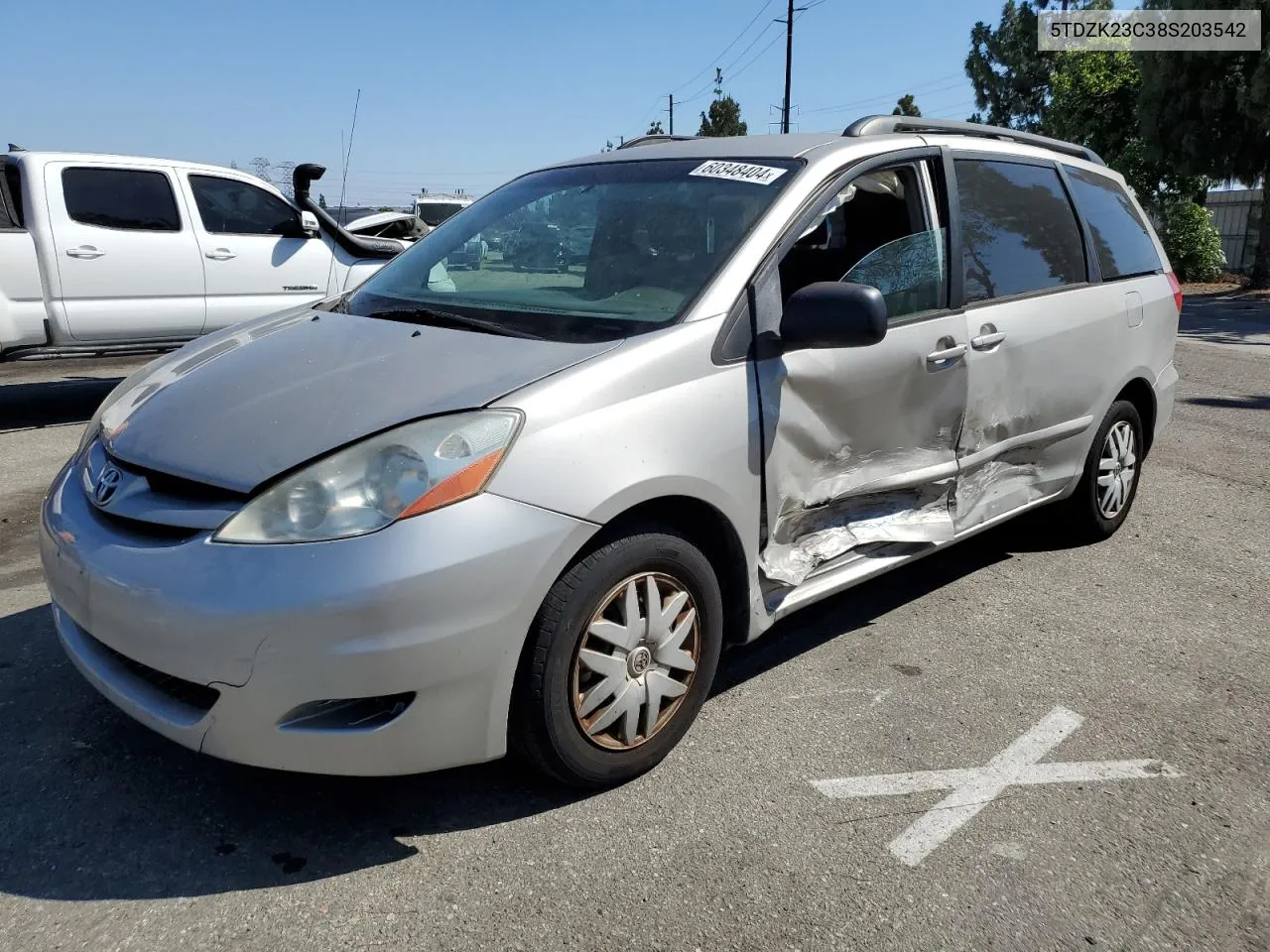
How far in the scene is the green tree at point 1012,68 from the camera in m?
45.5

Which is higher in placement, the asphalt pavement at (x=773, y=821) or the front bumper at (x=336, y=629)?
the front bumper at (x=336, y=629)

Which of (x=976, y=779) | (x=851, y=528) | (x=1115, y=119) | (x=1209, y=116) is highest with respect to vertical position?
(x=1115, y=119)

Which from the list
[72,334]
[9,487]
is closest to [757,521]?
[9,487]

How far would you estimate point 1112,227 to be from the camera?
483 cm

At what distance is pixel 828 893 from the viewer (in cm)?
241

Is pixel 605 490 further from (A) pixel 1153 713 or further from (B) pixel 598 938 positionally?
(A) pixel 1153 713

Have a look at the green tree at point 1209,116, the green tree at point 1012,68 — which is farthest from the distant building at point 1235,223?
the green tree at point 1012,68

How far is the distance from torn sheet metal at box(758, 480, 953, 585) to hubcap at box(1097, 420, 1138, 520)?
1.41 m

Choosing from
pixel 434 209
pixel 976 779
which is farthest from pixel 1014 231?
pixel 434 209

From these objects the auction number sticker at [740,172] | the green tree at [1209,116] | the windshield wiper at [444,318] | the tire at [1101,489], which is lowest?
the tire at [1101,489]

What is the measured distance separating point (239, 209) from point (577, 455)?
7168 millimetres

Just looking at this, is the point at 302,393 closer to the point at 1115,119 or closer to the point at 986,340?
the point at 986,340

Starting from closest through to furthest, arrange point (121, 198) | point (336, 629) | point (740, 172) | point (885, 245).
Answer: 1. point (336, 629)
2. point (740, 172)
3. point (885, 245)
4. point (121, 198)

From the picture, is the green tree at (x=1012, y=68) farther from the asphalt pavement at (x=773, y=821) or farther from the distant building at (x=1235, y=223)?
the asphalt pavement at (x=773, y=821)
